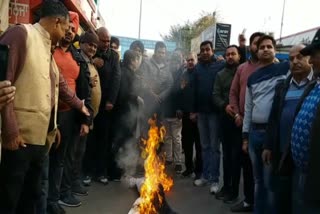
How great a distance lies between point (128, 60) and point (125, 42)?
2771cm

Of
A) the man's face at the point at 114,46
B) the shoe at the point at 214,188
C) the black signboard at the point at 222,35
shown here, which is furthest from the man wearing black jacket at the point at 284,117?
the black signboard at the point at 222,35

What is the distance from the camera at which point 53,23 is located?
3.55 meters

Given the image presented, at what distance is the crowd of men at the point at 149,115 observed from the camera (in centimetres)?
318

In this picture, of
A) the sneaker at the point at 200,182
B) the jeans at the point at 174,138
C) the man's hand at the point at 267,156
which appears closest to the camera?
the man's hand at the point at 267,156

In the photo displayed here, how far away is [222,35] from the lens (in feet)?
69.4

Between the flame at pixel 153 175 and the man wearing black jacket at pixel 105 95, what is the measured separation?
78cm

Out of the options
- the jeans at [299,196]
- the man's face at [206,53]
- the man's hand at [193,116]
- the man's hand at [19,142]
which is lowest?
the jeans at [299,196]

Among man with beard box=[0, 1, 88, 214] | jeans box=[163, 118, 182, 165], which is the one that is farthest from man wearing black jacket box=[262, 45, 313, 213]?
jeans box=[163, 118, 182, 165]

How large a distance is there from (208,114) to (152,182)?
1763 millimetres

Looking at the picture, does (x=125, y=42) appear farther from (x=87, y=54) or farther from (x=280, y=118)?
(x=280, y=118)

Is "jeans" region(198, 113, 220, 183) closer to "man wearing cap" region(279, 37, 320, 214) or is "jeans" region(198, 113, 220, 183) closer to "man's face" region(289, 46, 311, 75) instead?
"man's face" region(289, 46, 311, 75)

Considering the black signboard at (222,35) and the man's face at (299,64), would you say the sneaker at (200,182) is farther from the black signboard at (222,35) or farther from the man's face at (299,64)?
the black signboard at (222,35)

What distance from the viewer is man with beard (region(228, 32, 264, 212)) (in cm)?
547

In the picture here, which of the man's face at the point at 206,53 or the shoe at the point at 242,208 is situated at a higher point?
the man's face at the point at 206,53
